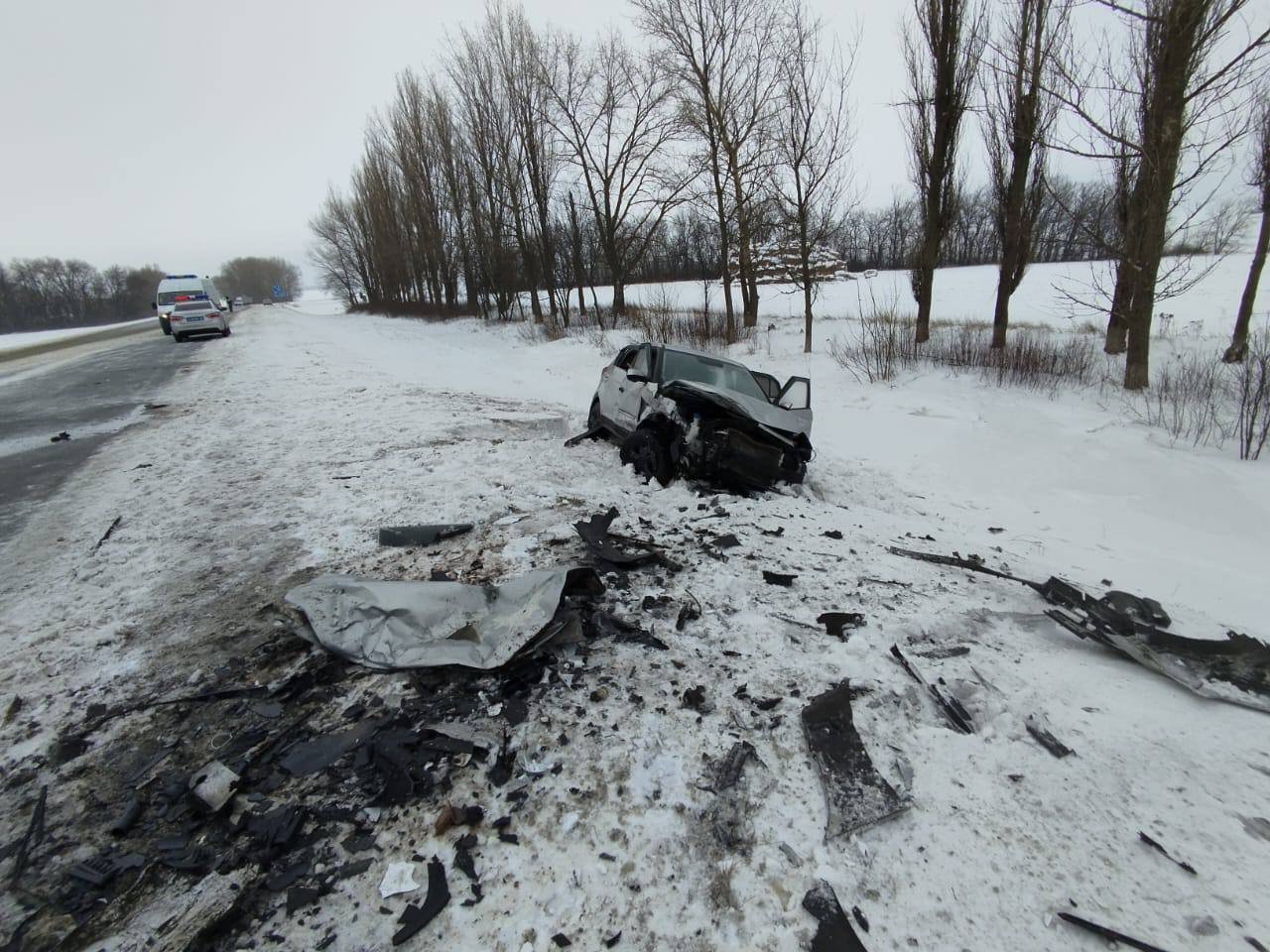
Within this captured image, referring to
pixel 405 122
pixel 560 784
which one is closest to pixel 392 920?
pixel 560 784

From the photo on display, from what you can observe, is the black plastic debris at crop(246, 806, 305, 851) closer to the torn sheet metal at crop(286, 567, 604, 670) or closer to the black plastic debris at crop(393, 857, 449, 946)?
the black plastic debris at crop(393, 857, 449, 946)

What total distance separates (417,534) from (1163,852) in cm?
453

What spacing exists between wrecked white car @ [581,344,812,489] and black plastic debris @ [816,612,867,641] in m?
2.36

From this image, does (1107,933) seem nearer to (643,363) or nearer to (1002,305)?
(643,363)

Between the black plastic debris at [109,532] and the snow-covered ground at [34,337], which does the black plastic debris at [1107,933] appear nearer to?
the black plastic debris at [109,532]

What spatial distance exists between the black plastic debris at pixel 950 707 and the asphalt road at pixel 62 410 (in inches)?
266

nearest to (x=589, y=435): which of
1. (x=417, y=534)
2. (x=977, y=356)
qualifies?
(x=417, y=534)

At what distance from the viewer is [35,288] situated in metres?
65.9

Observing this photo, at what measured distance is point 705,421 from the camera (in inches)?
227

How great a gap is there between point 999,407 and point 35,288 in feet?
320

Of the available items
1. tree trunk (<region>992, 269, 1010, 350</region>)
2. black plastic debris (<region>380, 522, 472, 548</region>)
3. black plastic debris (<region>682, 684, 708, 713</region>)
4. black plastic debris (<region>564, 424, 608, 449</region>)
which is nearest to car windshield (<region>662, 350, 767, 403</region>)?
black plastic debris (<region>564, 424, 608, 449</region>)

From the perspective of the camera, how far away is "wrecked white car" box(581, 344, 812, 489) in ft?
19.0

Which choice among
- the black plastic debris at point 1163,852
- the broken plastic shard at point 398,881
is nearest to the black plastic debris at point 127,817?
the broken plastic shard at point 398,881

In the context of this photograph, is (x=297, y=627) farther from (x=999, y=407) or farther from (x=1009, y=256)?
(x=1009, y=256)
